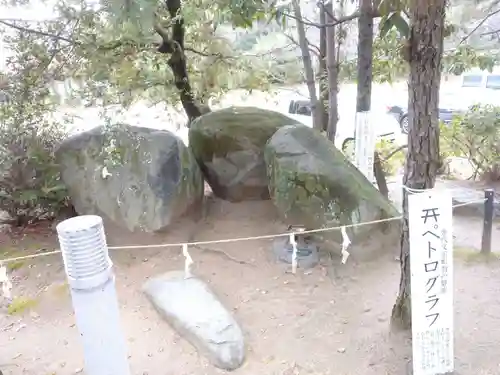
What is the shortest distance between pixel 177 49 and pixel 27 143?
82.9 inches

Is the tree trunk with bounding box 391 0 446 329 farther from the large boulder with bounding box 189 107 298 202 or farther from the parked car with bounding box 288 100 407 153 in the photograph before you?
the parked car with bounding box 288 100 407 153

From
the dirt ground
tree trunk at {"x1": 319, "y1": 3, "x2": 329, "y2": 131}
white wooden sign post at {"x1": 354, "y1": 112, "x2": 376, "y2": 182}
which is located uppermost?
tree trunk at {"x1": 319, "y1": 3, "x2": 329, "y2": 131}

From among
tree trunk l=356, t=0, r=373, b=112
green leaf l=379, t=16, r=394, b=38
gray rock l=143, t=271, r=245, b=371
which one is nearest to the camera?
green leaf l=379, t=16, r=394, b=38

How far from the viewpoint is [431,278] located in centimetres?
318

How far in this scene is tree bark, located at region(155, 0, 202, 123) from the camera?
5970 mm

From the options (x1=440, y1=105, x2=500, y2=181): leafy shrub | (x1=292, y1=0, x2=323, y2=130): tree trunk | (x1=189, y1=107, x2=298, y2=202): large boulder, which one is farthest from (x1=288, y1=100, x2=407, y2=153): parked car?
(x1=189, y1=107, x2=298, y2=202): large boulder

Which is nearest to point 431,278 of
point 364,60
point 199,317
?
point 199,317

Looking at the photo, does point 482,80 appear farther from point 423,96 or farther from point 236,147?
point 423,96

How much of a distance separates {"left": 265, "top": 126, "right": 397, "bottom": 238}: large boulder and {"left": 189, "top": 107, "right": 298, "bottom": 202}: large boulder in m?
0.53

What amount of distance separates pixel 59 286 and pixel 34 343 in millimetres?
776

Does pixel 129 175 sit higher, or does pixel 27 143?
pixel 27 143

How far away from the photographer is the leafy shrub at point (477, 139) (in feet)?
23.5

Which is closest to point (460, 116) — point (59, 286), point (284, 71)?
point (284, 71)

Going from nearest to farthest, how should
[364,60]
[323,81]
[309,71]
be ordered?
[364,60]
[309,71]
[323,81]
